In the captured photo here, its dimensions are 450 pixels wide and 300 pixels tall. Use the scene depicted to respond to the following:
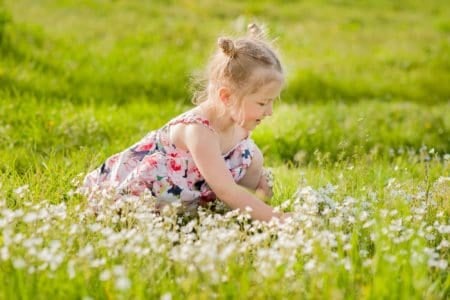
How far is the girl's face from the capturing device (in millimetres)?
4695

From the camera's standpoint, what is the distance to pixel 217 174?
4730 mm

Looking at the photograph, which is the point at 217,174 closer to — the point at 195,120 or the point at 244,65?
the point at 195,120

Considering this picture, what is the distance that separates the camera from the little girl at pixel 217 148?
4691mm

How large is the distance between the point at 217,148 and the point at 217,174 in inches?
6.4

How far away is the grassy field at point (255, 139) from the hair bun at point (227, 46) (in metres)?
0.80

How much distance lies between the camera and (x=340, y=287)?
340cm

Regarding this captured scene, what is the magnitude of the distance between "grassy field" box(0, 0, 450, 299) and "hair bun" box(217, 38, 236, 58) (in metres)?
0.80

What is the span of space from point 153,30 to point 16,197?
773cm

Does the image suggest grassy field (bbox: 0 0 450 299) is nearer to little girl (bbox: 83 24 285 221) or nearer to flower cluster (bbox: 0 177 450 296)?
flower cluster (bbox: 0 177 450 296)

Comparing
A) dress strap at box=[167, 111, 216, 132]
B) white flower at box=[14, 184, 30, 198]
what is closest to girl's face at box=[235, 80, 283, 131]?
dress strap at box=[167, 111, 216, 132]

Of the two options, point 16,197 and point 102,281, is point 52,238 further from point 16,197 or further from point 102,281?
point 16,197

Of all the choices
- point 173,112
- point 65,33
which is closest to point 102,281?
point 173,112

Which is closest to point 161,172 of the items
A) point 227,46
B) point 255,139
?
point 227,46

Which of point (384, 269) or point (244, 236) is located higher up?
point (384, 269)
